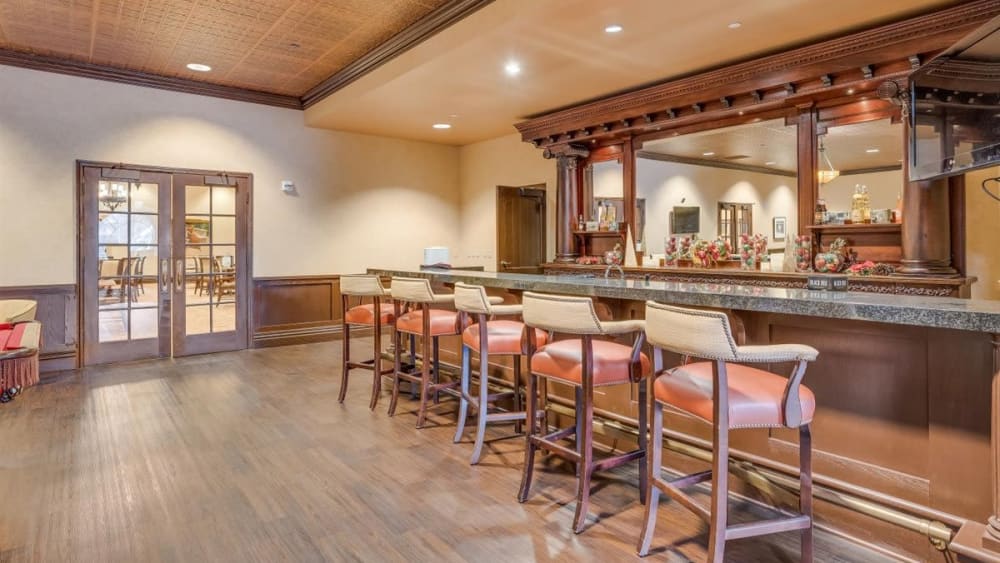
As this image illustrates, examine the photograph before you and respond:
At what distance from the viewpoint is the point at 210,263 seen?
657 cm

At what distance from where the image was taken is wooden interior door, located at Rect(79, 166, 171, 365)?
582 centimetres

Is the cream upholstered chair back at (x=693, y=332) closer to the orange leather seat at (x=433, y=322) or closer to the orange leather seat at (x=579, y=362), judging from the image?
the orange leather seat at (x=579, y=362)

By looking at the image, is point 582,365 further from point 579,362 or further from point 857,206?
point 857,206

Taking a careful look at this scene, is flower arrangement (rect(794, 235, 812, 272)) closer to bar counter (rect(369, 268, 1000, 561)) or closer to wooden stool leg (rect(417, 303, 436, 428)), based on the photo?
bar counter (rect(369, 268, 1000, 561))

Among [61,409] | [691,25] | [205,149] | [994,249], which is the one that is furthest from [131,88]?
[994,249]

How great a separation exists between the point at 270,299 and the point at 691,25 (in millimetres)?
5640

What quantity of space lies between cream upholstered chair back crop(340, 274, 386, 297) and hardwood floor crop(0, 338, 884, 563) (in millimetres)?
893

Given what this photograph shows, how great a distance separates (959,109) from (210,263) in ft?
22.8

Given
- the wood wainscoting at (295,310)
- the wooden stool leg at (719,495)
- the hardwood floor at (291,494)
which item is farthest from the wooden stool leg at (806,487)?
the wood wainscoting at (295,310)

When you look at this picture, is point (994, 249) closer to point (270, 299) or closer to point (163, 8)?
point (163, 8)

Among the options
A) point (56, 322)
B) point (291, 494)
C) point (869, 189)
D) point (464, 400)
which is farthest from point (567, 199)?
point (56, 322)

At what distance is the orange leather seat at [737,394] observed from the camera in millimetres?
1890

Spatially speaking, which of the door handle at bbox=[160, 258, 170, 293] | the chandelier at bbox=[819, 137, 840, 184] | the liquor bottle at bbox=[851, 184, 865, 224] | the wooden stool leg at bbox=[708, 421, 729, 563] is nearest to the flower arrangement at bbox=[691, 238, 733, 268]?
the chandelier at bbox=[819, 137, 840, 184]

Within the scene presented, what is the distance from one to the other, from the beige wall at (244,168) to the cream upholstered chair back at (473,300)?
4.56m
